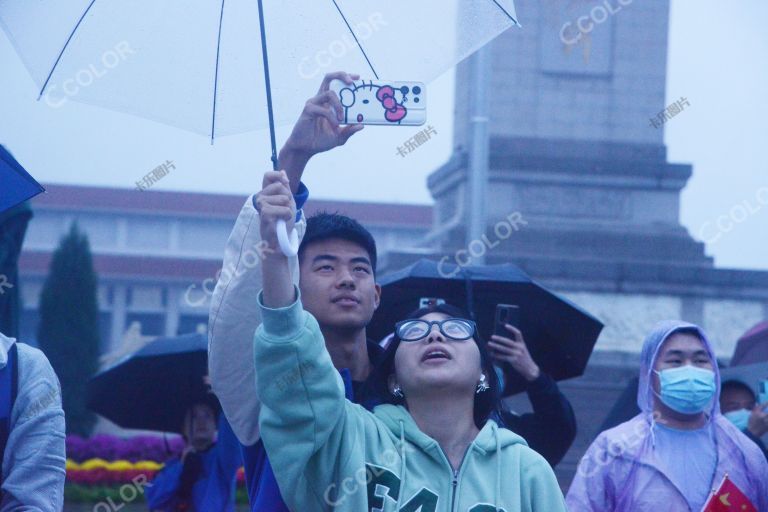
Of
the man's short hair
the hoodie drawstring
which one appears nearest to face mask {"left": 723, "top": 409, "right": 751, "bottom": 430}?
the man's short hair

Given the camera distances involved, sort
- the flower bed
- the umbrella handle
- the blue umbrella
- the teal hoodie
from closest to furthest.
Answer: the umbrella handle, the teal hoodie, the blue umbrella, the flower bed

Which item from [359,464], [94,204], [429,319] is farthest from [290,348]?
[94,204]

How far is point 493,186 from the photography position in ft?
48.1

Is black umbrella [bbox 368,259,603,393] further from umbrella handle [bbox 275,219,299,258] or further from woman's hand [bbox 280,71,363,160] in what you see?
umbrella handle [bbox 275,219,299,258]

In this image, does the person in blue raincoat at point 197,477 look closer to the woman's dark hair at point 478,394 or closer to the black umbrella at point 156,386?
the black umbrella at point 156,386

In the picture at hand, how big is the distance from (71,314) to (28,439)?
93.3 feet

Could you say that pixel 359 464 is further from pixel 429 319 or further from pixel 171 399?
pixel 171 399

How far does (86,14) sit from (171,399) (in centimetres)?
347

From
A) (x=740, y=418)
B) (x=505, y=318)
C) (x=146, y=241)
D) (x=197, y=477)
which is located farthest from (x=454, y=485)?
(x=146, y=241)

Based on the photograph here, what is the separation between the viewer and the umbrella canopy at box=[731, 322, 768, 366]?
8.69m

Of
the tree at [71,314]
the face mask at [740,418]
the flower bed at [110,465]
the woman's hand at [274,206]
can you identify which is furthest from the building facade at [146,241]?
the woman's hand at [274,206]

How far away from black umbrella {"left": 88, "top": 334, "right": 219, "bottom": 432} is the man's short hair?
2569 mm

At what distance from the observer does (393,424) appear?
11.4 feet

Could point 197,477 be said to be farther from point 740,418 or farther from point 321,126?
point 321,126
